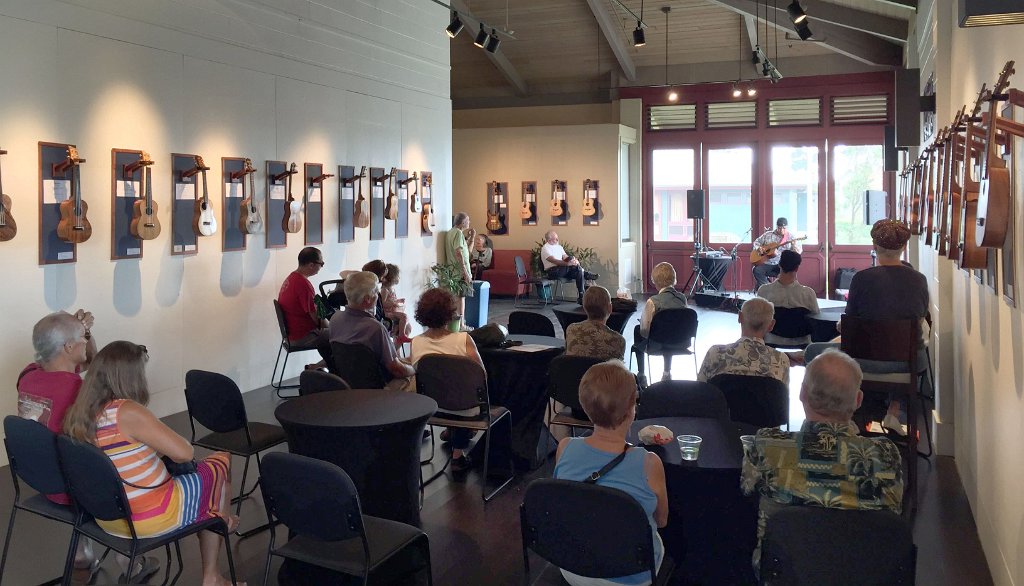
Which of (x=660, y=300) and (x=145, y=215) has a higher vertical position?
(x=145, y=215)

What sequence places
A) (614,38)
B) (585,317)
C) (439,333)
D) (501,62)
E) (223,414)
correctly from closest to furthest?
(223,414)
(439,333)
(585,317)
(614,38)
(501,62)

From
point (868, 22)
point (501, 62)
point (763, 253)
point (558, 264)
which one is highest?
point (501, 62)

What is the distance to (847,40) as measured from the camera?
1207cm

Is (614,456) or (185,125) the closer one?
(614,456)

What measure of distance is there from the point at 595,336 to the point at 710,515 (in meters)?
2.02

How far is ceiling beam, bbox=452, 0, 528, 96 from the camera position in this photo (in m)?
13.2

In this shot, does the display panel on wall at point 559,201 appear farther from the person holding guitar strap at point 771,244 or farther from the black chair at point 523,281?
the person holding guitar strap at point 771,244

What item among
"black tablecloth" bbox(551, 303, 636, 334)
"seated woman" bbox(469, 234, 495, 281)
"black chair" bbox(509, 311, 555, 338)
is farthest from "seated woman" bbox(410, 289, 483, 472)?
"seated woman" bbox(469, 234, 495, 281)

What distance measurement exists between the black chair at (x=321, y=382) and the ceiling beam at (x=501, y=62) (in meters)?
9.96

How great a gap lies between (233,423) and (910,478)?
3538 millimetres

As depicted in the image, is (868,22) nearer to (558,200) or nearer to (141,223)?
(558,200)

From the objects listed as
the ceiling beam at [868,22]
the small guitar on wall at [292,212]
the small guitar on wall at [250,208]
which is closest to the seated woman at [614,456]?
the small guitar on wall at [250,208]

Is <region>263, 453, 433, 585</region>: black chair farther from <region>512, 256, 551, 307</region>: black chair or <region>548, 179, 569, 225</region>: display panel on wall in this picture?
<region>548, 179, 569, 225</region>: display panel on wall

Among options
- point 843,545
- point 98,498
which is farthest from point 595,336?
point 98,498
